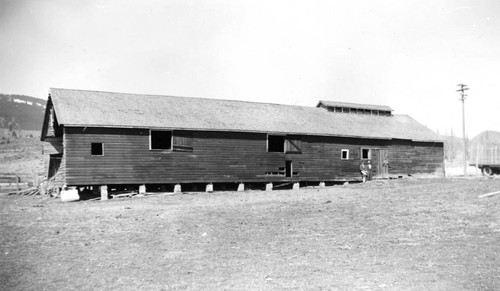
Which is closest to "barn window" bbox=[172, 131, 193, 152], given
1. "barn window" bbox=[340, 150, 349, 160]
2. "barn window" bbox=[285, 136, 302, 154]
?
"barn window" bbox=[285, 136, 302, 154]

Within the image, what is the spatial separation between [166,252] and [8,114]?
322 ft

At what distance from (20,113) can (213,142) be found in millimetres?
86224

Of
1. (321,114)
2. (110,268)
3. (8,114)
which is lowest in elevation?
Result: (110,268)

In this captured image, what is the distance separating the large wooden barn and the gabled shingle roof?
0.24ft

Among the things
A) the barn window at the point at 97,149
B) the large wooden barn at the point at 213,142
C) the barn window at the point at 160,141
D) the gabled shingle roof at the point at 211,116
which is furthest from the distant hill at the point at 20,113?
the barn window at the point at 97,149

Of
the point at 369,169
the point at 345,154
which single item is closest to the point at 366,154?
the point at 369,169

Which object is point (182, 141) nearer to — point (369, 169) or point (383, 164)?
point (369, 169)

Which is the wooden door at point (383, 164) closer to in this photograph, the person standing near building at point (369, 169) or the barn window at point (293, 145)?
the person standing near building at point (369, 169)

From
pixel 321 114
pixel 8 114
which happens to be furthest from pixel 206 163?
pixel 8 114

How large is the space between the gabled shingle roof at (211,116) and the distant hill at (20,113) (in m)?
65.4

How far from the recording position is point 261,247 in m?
12.0

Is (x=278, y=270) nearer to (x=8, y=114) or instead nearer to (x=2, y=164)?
(x=2, y=164)

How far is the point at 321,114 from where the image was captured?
3806 cm

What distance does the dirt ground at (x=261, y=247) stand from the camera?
8.91 metres
